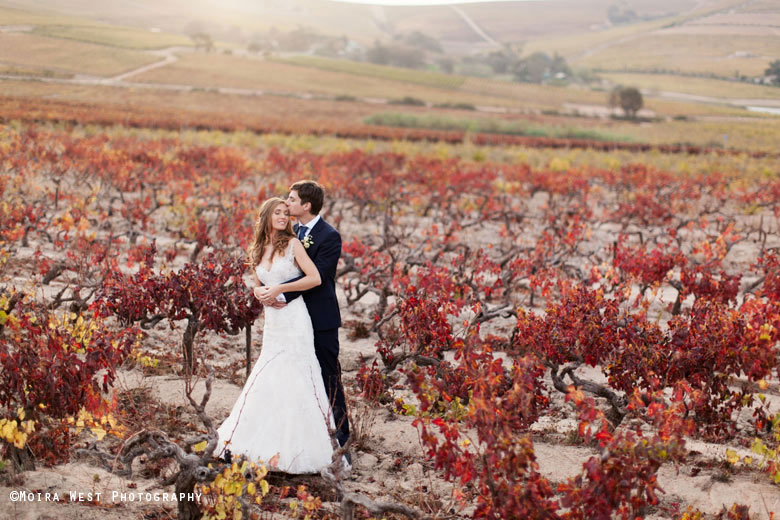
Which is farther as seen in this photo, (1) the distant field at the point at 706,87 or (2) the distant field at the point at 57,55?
(1) the distant field at the point at 706,87

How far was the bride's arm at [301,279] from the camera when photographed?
15.2 feet

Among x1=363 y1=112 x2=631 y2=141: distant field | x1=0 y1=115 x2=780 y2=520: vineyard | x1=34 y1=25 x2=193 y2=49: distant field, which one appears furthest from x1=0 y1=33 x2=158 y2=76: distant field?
x1=363 y1=112 x2=631 y2=141: distant field

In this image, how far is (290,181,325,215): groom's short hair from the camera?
15.6ft

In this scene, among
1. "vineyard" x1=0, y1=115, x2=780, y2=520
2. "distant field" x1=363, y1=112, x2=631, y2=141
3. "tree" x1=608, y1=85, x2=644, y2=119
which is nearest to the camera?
"vineyard" x1=0, y1=115, x2=780, y2=520

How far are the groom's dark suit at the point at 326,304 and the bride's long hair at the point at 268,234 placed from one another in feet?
0.58

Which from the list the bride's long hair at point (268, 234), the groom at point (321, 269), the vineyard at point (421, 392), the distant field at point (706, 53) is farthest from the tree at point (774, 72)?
the bride's long hair at point (268, 234)

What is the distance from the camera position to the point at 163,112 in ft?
111

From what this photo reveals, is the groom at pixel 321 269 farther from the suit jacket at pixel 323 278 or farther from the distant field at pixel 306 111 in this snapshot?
the distant field at pixel 306 111

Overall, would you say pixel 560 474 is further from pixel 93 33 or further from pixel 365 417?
pixel 93 33

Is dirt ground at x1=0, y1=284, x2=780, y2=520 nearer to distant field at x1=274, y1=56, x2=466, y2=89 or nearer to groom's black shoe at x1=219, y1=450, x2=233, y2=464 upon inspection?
groom's black shoe at x1=219, y1=450, x2=233, y2=464

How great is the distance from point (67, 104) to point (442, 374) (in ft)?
56.5

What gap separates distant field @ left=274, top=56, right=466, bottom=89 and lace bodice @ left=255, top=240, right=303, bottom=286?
86.7 m

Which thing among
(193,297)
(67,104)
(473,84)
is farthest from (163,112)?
(473,84)

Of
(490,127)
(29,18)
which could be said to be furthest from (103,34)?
(490,127)
